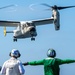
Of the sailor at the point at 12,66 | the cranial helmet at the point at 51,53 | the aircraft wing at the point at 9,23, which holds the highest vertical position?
the aircraft wing at the point at 9,23

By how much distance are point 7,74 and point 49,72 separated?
1.67 m

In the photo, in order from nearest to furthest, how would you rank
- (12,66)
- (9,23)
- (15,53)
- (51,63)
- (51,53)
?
1. (15,53)
2. (51,53)
3. (12,66)
4. (51,63)
5. (9,23)

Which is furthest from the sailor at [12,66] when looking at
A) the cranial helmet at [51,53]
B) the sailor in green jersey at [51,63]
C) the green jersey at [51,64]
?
the cranial helmet at [51,53]

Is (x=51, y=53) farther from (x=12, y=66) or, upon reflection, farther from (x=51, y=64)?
(x=12, y=66)

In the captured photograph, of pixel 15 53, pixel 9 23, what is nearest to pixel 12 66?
pixel 15 53

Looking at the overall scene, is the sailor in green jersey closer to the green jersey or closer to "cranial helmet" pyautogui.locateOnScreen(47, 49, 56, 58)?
the green jersey

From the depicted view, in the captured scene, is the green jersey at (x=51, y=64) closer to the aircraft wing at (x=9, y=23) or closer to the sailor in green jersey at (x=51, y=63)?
the sailor in green jersey at (x=51, y=63)

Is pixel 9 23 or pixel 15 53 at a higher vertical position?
pixel 9 23

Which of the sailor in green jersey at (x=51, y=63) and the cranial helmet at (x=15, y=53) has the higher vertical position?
the cranial helmet at (x=15, y=53)

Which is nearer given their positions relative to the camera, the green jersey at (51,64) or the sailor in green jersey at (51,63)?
the sailor in green jersey at (51,63)

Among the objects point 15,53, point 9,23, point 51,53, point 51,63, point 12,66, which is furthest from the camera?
point 9,23

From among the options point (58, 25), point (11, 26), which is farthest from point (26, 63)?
point (11, 26)

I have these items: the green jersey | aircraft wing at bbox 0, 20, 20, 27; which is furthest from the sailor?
aircraft wing at bbox 0, 20, 20, 27

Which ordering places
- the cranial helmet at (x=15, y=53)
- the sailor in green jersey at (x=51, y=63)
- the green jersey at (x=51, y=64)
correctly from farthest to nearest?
1. the green jersey at (x=51, y=64)
2. the sailor in green jersey at (x=51, y=63)
3. the cranial helmet at (x=15, y=53)
